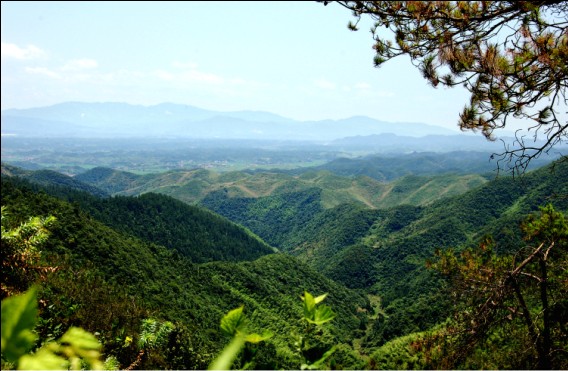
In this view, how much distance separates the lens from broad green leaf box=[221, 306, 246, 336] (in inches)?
62.2

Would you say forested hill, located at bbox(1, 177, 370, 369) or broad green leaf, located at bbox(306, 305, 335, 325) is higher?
broad green leaf, located at bbox(306, 305, 335, 325)

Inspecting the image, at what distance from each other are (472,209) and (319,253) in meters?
47.5

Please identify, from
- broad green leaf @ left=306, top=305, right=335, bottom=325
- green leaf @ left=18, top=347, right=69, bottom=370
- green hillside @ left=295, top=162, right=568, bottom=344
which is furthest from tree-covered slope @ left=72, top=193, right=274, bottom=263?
green leaf @ left=18, top=347, right=69, bottom=370

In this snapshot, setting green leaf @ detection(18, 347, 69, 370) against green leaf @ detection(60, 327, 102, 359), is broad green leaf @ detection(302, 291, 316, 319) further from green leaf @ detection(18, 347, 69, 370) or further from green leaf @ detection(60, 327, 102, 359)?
green leaf @ detection(18, 347, 69, 370)

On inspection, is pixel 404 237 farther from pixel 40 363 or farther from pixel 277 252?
pixel 40 363

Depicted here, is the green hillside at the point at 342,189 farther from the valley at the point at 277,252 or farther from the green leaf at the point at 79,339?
the green leaf at the point at 79,339

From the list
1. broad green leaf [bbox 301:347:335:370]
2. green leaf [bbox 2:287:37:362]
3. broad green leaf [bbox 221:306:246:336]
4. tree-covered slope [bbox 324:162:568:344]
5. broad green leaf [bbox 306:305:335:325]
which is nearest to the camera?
green leaf [bbox 2:287:37:362]

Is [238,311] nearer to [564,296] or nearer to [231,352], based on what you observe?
[231,352]

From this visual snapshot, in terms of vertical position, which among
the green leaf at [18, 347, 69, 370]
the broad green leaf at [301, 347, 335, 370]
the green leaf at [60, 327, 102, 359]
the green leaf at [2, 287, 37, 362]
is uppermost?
the green leaf at [2, 287, 37, 362]

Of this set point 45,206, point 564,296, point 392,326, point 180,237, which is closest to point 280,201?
point 180,237

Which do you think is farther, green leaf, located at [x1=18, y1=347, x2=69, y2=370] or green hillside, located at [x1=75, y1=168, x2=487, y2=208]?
green hillside, located at [x1=75, y1=168, x2=487, y2=208]

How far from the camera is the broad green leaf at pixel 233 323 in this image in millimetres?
1580

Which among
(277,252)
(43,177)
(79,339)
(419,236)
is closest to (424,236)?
(419,236)

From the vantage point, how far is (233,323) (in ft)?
5.21
